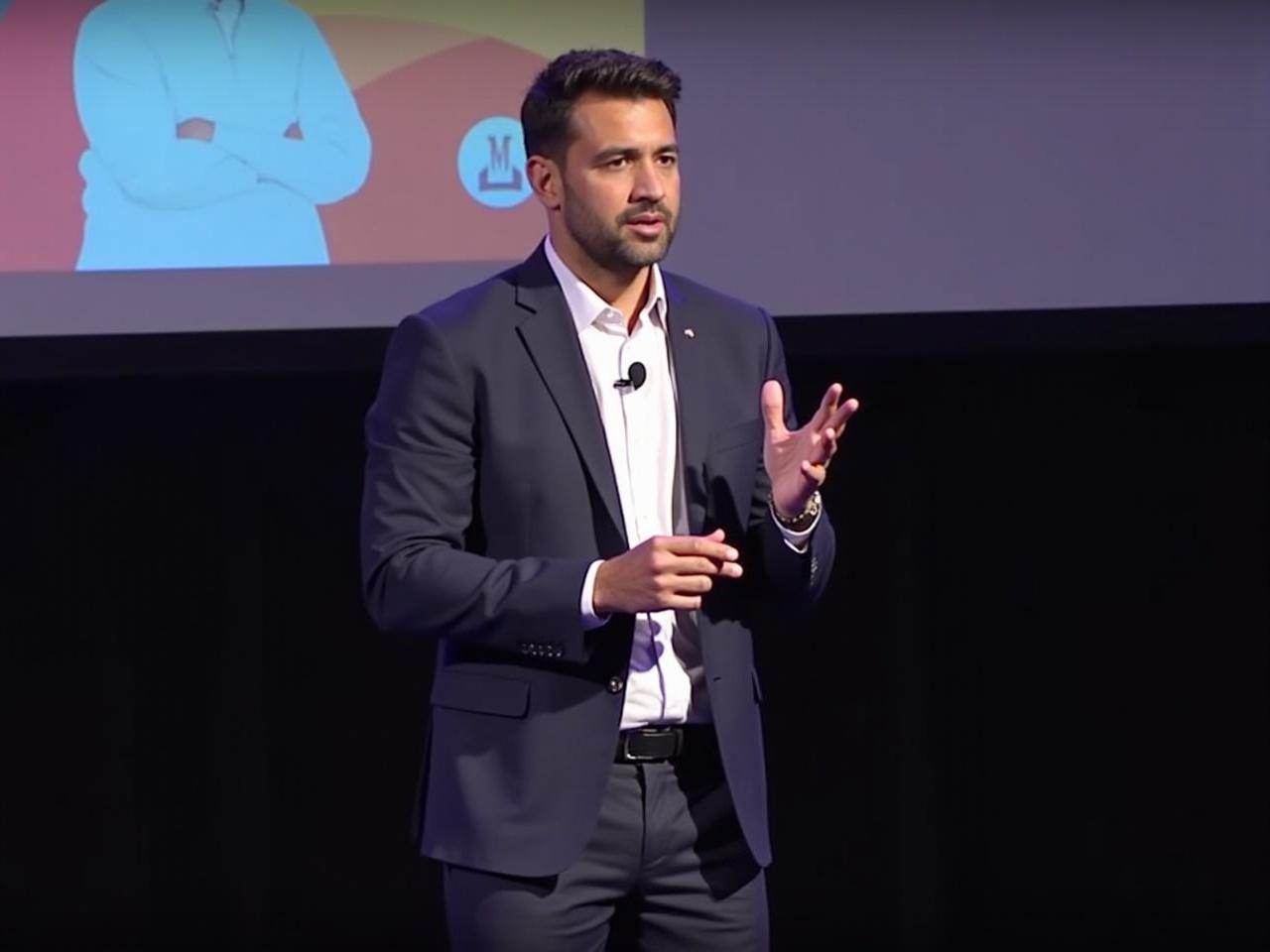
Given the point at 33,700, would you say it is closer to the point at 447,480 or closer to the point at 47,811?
the point at 47,811

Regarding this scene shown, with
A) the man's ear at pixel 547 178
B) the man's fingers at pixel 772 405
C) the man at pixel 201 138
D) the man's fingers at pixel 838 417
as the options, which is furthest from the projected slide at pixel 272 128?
the man's fingers at pixel 838 417

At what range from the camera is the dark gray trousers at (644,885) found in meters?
1.80

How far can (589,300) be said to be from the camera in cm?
193

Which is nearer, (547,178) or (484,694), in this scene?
(484,694)

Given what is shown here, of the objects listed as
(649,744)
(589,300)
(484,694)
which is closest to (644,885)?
(649,744)

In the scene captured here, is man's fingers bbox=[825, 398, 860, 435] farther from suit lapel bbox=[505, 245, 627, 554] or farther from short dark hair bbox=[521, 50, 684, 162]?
short dark hair bbox=[521, 50, 684, 162]

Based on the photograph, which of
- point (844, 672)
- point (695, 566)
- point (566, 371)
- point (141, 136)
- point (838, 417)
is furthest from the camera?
point (844, 672)

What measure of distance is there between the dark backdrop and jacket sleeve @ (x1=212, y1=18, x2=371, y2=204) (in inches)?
19.9

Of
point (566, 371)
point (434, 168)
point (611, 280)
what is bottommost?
point (566, 371)

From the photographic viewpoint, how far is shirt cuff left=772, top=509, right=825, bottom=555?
1836mm

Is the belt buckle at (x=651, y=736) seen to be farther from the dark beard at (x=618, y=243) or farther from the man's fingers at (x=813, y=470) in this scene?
the dark beard at (x=618, y=243)

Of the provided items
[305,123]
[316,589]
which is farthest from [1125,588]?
[305,123]

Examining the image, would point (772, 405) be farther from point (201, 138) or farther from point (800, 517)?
point (201, 138)

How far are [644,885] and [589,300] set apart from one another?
0.63 meters
